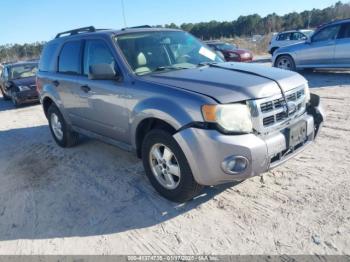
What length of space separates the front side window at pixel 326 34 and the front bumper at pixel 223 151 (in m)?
9.16

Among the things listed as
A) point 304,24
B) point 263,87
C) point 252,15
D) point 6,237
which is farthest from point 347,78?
point 252,15

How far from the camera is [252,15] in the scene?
71188 millimetres

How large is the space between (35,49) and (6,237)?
190 ft

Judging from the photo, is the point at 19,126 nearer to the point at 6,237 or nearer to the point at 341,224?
the point at 6,237

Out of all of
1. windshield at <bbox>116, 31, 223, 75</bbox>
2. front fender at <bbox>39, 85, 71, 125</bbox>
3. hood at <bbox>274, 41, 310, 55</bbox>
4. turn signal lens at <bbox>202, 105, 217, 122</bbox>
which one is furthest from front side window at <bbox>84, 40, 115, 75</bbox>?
hood at <bbox>274, 41, 310, 55</bbox>

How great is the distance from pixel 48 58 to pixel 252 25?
66.7m

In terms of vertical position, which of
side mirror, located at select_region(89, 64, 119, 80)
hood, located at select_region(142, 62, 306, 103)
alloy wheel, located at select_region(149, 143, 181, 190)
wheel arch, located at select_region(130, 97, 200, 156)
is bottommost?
alloy wheel, located at select_region(149, 143, 181, 190)

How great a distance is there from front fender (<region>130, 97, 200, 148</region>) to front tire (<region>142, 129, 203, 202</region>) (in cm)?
17

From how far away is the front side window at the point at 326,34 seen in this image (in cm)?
1091

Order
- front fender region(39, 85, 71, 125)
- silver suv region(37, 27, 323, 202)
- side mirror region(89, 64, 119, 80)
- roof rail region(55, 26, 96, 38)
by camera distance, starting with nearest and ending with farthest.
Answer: silver suv region(37, 27, 323, 202)
side mirror region(89, 64, 119, 80)
roof rail region(55, 26, 96, 38)
front fender region(39, 85, 71, 125)

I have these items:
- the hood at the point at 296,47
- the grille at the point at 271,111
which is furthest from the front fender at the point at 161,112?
the hood at the point at 296,47

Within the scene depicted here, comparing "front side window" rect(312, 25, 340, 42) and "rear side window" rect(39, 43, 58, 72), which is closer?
"rear side window" rect(39, 43, 58, 72)

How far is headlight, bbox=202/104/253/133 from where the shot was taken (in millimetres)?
3113

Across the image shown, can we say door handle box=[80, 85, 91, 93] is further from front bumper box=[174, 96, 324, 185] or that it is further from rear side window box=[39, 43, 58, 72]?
front bumper box=[174, 96, 324, 185]
